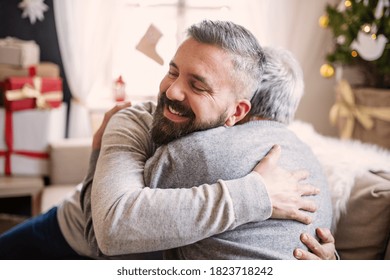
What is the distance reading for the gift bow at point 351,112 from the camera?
67.3 inches

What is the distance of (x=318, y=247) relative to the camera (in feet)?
2.41

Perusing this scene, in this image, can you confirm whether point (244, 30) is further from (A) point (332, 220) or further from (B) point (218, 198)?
(A) point (332, 220)

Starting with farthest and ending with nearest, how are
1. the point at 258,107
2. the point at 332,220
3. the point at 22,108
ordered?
the point at 22,108 < the point at 332,220 < the point at 258,107

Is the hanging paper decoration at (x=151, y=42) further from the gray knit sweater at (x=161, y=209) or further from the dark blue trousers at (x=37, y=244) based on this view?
the dark blue trousers at (x=37, y=244)

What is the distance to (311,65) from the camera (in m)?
1.33

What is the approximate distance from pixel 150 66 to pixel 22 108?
3.13ft

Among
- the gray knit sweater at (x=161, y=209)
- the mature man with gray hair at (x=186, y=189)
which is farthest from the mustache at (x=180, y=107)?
the gray knit sweater at (x=161, y=209)

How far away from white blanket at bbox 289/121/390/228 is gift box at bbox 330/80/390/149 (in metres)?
0.69

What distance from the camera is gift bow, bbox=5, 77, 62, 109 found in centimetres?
156

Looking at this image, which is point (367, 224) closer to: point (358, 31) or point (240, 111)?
point (240, 111)

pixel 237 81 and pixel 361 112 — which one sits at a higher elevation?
pixel 237 81

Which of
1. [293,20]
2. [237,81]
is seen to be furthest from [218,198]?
[293,20]

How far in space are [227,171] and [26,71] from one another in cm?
115

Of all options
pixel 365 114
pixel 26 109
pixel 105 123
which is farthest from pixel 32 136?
pixel 365 114
